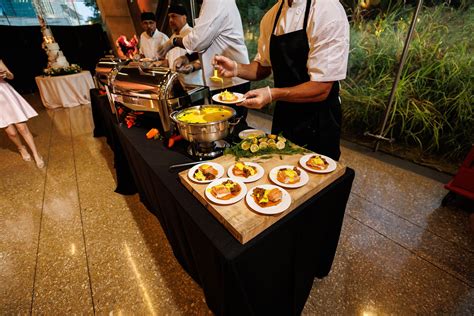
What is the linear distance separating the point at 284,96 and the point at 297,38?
32 cm

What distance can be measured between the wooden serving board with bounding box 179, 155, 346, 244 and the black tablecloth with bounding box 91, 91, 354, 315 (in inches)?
0.8

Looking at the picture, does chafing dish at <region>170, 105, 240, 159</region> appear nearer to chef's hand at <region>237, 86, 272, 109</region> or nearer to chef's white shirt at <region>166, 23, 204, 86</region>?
chef's hand at <region>237, 86, 272, 109</region>

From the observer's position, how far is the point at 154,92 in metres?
1.30

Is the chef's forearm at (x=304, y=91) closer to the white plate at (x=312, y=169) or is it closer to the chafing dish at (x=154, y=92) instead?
the white plate at (x=312, y=169)

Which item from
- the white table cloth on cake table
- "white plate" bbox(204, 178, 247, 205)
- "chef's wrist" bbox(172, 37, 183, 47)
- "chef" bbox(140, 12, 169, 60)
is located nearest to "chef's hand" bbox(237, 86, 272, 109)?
"white plate" bbox(204, 178, 247, 205)

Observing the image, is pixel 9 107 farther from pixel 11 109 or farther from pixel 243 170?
pixel 243 170

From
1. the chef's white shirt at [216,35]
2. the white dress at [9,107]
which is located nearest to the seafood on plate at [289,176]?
the chef's white shirt at [216,35]

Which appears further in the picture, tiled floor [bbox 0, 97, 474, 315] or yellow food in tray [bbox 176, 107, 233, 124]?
tiled floor [bbox 0, 97, 474, 315]

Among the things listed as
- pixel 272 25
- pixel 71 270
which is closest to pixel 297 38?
pixel 272 25

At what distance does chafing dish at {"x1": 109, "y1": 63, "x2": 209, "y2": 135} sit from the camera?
129cm

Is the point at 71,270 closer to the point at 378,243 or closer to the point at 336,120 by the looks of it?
the point at 336,120

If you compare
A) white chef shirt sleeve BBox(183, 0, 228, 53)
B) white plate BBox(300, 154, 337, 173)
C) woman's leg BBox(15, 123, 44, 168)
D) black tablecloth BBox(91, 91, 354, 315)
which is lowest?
woman's leg BBox(15, 123, 44, 168)

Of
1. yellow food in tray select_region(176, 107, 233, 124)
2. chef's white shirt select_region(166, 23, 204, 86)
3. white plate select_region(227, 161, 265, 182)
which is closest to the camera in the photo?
white plate select_region(227, 161, 265, 182)

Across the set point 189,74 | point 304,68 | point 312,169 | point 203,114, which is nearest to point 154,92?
point 203,114
